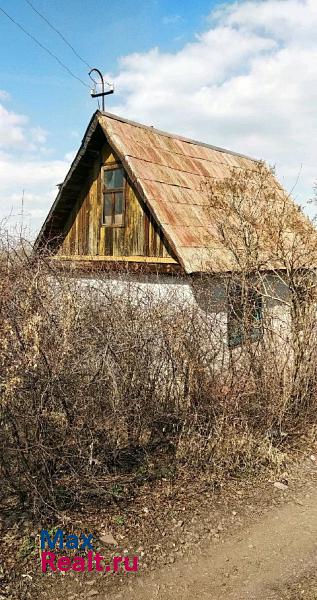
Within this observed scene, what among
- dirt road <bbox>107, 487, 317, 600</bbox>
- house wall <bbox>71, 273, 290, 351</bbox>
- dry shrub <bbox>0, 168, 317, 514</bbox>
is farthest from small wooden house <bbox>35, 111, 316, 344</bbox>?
dirt road <bbox>107, 487, 317, 600</bbox>

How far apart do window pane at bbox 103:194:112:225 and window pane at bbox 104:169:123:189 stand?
223 millimetres

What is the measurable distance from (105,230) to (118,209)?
545 mm

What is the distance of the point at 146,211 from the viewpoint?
364 inches

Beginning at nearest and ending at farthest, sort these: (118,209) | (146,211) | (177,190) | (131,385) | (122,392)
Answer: (122,392) → (131,385) → (146,211) → (177,190) → (118,209)

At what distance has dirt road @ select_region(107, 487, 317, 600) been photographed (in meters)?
3.58

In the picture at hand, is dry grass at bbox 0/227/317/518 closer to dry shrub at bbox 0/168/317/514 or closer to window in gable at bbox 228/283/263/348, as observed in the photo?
dry shrub at bbox 0/168/317/514

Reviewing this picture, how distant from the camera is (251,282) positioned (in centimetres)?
668

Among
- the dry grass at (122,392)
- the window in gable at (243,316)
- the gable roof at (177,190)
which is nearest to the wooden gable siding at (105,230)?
the gable roof at (177,190)

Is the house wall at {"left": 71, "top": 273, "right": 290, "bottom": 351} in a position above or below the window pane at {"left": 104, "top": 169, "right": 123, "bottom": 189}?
below

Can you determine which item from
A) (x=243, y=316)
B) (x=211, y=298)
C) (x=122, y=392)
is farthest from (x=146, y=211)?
(x=122, y=392)

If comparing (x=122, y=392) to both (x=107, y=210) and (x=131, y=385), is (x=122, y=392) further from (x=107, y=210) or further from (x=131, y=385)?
(x=107, y=210)

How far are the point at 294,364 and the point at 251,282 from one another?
1254 millimetres

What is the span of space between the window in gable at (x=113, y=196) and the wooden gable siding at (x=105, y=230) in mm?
121

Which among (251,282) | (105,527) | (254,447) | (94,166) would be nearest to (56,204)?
(94,166)
